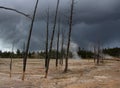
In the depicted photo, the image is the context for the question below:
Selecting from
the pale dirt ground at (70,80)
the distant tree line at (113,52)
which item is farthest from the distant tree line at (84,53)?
the pale dirt ground at (70,80)

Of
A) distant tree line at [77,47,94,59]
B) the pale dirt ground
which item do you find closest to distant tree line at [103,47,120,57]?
distant tree line at [77,47,94,59]

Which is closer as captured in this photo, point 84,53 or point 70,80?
point 70,80

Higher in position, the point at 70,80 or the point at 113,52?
the point at 113,52

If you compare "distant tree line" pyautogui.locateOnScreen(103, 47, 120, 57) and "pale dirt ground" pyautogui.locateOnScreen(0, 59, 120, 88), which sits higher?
"distant tree line" pyautogui.locateOnScreen(103, 47, 120, 57)

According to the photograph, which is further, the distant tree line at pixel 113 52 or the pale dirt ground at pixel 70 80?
the distant tree line at pixel 113 52

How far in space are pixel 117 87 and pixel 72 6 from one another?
2565cm

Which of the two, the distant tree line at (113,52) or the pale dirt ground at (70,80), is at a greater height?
the distant tree line at (113,52)

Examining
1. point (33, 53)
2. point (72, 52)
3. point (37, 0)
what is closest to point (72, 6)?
point (37, 0)

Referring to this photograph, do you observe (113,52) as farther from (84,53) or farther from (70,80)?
(70,80)

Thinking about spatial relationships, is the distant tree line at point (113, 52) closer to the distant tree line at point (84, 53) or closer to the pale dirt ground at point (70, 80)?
the distant tree line at point (84, 53)

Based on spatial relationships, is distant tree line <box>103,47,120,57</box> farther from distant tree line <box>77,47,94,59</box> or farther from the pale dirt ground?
the pale dirt ground

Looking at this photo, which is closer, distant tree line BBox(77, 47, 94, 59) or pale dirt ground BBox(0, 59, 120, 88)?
pale dirt ground BBox(0, 59, 120, 88)

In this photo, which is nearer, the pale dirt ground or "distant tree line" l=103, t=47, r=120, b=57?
the pale dirt ground

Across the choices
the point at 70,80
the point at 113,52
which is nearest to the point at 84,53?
the point at 113,52
